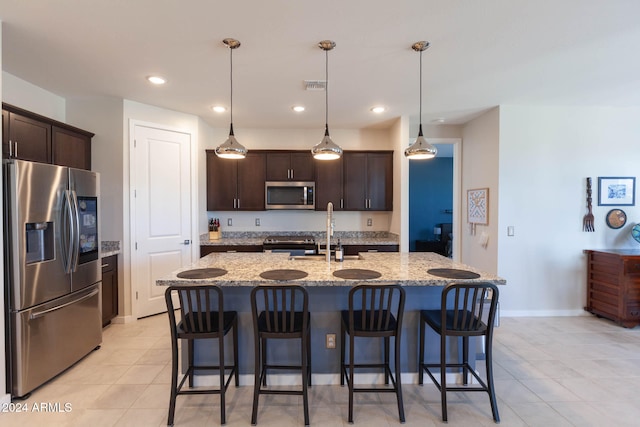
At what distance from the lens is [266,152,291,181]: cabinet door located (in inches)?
178

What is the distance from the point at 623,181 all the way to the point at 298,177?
4.13m

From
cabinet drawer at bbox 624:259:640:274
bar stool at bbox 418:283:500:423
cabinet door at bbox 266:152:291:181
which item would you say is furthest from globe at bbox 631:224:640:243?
cabinet door at bbox 266:152:291:181

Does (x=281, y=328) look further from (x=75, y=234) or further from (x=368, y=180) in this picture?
(x=368, y=180)

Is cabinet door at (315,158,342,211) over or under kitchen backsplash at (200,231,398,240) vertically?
over

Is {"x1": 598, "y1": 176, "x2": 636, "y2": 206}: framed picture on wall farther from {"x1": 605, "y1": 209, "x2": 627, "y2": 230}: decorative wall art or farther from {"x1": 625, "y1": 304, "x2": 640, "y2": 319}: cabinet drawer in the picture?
{"x1": 625, "y1": 304, "x2": 640, "y2": 319}: cabinet drawer

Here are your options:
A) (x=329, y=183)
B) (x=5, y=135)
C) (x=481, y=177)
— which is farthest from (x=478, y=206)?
(x=5, y=135)

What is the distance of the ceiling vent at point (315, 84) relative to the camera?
2.95 meters

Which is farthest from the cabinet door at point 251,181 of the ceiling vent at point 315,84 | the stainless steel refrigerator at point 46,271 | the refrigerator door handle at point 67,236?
the refrigerator door handle at point 67,236

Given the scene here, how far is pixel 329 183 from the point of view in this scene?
459cm

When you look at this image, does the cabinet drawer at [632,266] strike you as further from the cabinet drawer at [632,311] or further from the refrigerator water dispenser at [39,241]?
the refrigerator water dispenser at [39,241]

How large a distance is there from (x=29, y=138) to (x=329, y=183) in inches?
130

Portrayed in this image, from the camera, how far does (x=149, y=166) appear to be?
3701 mm

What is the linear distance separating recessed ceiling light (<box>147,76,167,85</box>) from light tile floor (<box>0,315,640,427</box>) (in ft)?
8.43

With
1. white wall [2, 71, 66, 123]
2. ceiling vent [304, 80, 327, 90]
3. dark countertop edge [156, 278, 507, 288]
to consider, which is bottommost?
dark countertop edge [156, 278, 507, 288]
